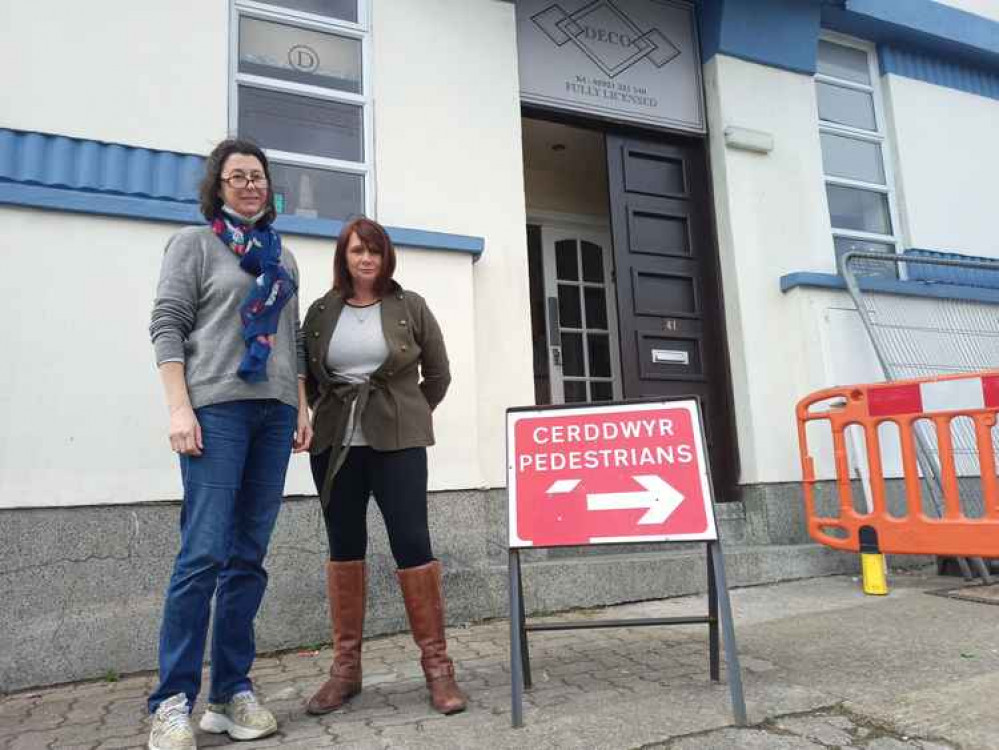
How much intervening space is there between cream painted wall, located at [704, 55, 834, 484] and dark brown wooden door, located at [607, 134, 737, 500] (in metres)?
0.17

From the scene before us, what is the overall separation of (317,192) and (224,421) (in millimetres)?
2445

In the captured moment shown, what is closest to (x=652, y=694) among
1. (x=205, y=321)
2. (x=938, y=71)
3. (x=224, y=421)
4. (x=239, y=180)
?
(x=224, y=421)

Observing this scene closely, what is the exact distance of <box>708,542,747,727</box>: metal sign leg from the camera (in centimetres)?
238

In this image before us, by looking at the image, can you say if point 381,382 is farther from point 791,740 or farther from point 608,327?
point 608,327

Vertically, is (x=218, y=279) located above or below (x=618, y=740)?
above

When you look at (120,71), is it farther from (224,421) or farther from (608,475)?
(608,475)

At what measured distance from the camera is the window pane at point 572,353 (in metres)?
7.30

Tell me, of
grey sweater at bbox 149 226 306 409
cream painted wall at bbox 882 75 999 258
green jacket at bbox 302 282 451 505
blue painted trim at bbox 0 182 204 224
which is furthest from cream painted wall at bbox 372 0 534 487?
cream painted wall at bbox 882 75 999 258

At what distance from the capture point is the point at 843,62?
257 inches

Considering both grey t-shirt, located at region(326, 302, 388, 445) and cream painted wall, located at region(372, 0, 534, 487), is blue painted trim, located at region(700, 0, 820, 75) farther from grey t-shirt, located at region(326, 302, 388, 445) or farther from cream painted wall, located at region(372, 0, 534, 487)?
grey t-shirt, located at region(326, 302, 388, 445)

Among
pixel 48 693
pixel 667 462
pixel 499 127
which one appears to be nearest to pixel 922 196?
pixel 499 127

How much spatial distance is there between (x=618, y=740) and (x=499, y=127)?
3821 millimetres

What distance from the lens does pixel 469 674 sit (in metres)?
3.14

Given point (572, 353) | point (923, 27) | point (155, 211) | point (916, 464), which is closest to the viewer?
point (155, 211)
